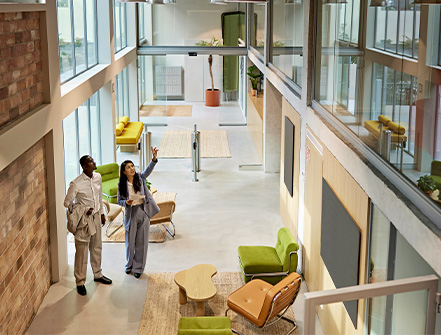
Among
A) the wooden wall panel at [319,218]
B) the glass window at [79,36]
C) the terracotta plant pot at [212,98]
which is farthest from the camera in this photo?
the terracotta plant pot at [212,98]

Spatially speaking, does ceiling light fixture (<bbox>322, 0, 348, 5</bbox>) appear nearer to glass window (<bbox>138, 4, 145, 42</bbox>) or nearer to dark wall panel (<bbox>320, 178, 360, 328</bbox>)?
dark wall panel (<bbox>320, 178, 360, 328</bbox>)

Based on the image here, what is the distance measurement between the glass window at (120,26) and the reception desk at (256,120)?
3.79 metres

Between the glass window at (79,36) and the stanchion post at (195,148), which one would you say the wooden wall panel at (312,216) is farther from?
the stanchion post at (195,148)

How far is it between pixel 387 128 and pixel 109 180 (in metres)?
7.80

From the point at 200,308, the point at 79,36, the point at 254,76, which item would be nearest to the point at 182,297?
the point at 200,308

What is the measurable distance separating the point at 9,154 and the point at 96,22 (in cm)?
724

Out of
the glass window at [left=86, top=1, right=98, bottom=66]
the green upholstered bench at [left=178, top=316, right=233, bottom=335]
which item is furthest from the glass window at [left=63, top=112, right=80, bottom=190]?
the green upholstered bench at [left=178, top=316, right=233, bottom=335]

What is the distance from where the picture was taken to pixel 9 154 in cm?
643

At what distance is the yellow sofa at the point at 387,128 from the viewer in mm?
4789

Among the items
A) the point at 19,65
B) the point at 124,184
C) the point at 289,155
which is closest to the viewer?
the point at 19,65

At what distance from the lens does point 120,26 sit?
16.1 meters

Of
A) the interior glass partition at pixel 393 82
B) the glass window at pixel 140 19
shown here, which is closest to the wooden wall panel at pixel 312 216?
the interior glass partition at pixel 393 82

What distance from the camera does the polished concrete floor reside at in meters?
7.67

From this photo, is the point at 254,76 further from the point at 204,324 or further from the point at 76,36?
the point at 204,324
